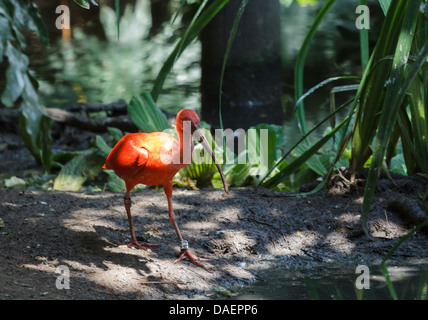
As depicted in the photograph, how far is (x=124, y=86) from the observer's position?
9867mm

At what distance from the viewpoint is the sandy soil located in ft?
10.5

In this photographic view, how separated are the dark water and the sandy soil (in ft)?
0.41

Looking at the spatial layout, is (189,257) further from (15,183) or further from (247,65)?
(247,65)

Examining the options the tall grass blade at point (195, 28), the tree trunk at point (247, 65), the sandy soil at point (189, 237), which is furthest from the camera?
the tree trunk at point (247, 65)

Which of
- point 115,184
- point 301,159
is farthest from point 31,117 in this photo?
point 301,159

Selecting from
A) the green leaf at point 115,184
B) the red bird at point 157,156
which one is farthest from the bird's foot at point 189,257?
the green leaf at point 115,184

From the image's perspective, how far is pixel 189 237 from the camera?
12.9 ft

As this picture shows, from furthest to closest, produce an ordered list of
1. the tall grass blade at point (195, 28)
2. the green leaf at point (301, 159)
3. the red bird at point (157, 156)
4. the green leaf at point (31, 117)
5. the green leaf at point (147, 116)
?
the green leaf at point (147, 116) < the green leaf at point (31, 117) < the green leaf at point (301, 159) < the tall grass blade at point (195, 28) < the red bird at point (157, 156)

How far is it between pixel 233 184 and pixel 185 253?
1632 millimetres

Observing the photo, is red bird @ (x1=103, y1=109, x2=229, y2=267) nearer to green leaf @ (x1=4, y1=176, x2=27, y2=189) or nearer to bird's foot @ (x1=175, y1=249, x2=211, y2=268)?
bird's foot @ (x1=175, y1=249, x2=211, y2=268)

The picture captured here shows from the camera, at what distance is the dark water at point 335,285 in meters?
3.10

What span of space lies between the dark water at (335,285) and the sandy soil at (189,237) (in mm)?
126

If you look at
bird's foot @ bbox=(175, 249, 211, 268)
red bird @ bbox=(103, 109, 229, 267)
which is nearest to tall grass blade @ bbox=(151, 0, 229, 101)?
red bird @ bbox=(103, 109, 229, 267)

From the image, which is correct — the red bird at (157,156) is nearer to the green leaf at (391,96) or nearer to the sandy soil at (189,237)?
the sandy soil at (189,237)
